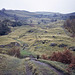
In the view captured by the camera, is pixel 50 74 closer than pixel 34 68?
Yes

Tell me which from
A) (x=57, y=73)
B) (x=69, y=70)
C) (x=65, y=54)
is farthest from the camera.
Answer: (x=65, y=54)

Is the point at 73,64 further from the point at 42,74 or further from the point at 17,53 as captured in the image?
the point at 17,53

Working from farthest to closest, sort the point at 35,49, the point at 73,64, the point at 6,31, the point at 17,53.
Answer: the point at 6,31 → the point at 35,49 → the point at 17,53 → the point at 73,64

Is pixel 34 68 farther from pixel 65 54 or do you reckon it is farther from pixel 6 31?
pixel 6 31

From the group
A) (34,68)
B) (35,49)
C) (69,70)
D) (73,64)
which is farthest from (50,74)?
(35,49)

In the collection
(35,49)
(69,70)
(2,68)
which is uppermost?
(2,68)

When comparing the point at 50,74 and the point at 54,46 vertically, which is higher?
the point at 50,74

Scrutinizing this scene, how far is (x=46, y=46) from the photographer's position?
2146 inches

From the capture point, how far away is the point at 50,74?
643 inches

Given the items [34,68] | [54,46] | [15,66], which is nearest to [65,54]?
[34,68]

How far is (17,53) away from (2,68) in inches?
796

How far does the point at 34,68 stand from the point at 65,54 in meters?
10.1

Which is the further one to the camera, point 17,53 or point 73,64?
point 17,53

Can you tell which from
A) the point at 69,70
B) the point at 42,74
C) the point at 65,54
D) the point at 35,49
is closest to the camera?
the point at 42,74
